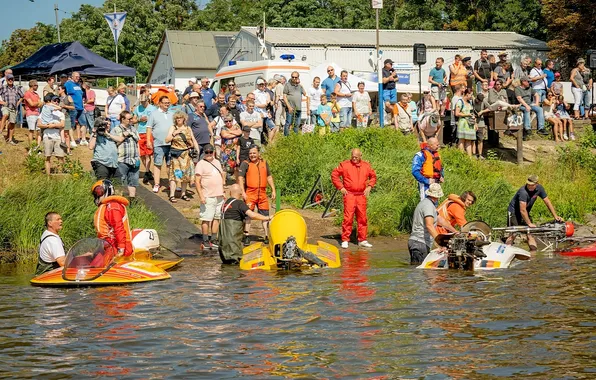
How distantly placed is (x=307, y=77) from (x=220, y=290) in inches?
715

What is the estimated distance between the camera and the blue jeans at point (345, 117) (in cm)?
2817

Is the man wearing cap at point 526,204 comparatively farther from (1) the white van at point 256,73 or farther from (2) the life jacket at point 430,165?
(1) the white van at point 256,73

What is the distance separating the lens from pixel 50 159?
76.6 feet

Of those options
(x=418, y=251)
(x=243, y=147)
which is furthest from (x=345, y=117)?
(x=418, y=251)

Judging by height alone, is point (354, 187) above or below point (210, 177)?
below

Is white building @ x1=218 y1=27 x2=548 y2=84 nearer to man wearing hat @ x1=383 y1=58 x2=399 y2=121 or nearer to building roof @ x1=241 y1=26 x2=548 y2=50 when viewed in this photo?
building roof @ x1=241 y1=26 x2=548 y2=50

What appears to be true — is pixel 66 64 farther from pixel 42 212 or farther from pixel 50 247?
pixel 50 247

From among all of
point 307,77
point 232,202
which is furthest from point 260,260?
point 307,77

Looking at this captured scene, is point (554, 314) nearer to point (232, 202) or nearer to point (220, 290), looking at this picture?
point (220, 290)

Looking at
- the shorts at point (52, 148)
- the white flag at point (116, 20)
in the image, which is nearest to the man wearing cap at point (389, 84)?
the shorts at point (52, 148)

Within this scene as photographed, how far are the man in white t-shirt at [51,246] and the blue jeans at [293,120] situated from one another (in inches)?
450

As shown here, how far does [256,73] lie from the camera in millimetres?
33219

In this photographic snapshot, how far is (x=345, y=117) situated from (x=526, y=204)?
829 cm

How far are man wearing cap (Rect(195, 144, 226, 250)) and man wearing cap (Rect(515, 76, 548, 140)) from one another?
11.7 metres
